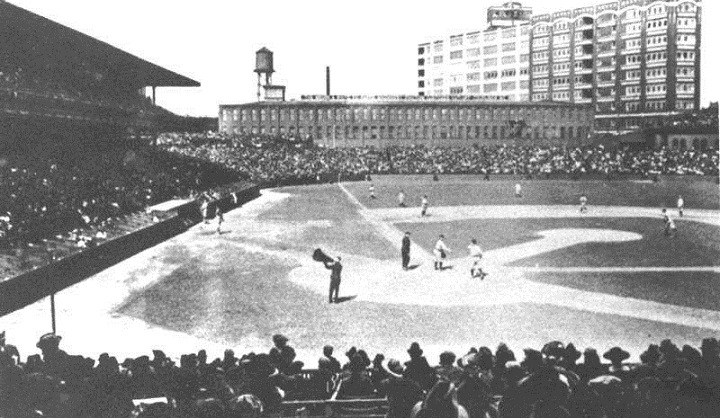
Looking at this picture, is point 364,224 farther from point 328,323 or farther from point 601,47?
point 601,47

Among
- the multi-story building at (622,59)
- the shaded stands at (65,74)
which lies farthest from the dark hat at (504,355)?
the multi-story building at (622,59)

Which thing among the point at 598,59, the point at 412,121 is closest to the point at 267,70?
the point at 412,121

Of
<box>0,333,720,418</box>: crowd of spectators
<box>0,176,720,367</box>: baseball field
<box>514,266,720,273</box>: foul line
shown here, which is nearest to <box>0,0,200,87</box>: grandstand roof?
<box>0,176,720,367</box>: baseball field

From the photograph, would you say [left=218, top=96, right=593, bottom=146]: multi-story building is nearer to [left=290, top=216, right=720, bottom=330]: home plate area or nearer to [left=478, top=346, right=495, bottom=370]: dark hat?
[left=290, top=216, right=720, bottom=330]: home plate area

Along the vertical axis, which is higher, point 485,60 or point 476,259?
point 485,60

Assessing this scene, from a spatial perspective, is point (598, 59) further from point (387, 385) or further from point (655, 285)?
point (387, 385)
